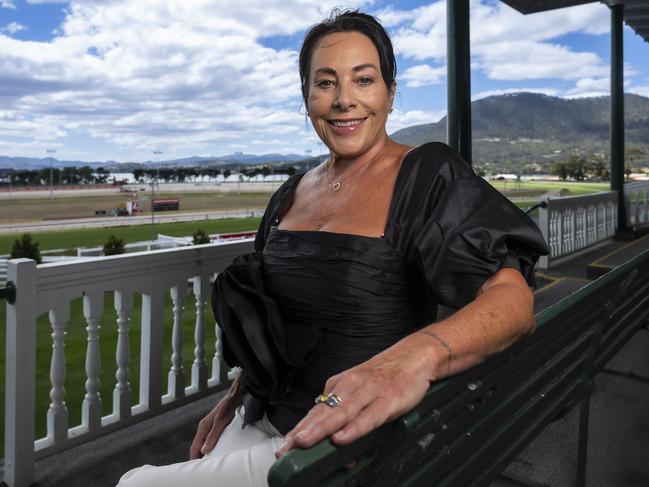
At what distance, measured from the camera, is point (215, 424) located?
114 cm

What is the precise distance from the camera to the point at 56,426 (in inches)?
74.1

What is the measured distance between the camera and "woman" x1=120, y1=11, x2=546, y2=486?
0.81m

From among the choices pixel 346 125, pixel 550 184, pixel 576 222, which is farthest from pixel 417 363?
pixel 550 184

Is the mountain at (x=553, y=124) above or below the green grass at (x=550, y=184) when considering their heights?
above

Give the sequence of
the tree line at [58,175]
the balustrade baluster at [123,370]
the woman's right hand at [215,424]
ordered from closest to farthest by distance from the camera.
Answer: the woman's right hand at [215,424] < the balustrade baluster at [123,370] < the tree line at [58,175]

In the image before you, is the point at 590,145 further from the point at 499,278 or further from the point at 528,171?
the point at 499,278

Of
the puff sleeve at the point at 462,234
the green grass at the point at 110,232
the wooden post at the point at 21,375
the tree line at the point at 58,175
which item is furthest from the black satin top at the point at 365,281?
the green grass at the point at 110,232

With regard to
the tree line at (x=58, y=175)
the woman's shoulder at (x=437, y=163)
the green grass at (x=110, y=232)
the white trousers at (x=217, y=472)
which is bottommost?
the green grass at (x=110, y=232)

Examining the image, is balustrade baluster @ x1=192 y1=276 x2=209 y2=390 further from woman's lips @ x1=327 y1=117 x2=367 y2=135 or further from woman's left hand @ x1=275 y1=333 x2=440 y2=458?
woman's left hand @ x1=275 y1=333 x2=440 y2=458

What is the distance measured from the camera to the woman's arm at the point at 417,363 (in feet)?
1.67

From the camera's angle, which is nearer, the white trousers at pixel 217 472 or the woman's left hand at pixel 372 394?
the woman's left hand at pixel 372 394

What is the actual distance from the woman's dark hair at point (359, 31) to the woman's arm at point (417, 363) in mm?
457

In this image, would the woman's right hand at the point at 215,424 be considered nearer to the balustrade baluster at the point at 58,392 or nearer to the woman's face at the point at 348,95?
the woman's face at the point at 348,95

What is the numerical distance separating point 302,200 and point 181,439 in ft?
4.44
